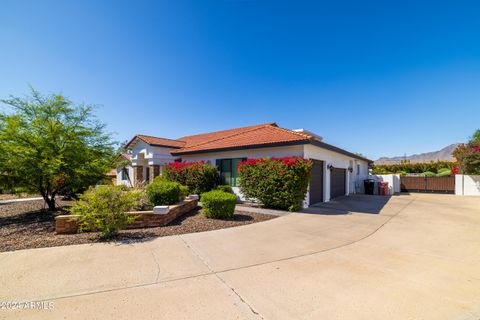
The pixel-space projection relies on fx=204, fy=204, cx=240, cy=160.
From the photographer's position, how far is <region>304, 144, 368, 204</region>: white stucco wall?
1088cm

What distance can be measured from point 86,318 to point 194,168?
10.3 m

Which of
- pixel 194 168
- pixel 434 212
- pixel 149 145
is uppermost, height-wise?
pixel 149 145

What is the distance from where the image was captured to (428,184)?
19047mm

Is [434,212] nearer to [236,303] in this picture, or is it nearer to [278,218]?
[278,218]

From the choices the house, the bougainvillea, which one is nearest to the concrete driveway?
the house

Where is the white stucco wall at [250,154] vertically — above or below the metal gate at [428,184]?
above

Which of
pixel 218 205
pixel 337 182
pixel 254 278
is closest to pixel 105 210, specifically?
pixel 218 205

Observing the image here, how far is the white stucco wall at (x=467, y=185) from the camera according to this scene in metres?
16.1

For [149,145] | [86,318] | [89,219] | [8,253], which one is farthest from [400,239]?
[149,145]

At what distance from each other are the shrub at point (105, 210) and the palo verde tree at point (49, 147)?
3.34 meters

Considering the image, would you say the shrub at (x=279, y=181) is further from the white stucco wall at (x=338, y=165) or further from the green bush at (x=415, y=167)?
the green bush at (x=415, y=167)

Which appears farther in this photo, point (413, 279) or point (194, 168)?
point (194, 168)

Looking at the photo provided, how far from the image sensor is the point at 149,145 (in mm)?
16500

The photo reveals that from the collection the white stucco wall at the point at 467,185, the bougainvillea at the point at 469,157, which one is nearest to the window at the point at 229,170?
the bougainvillea at the point at 469,157
